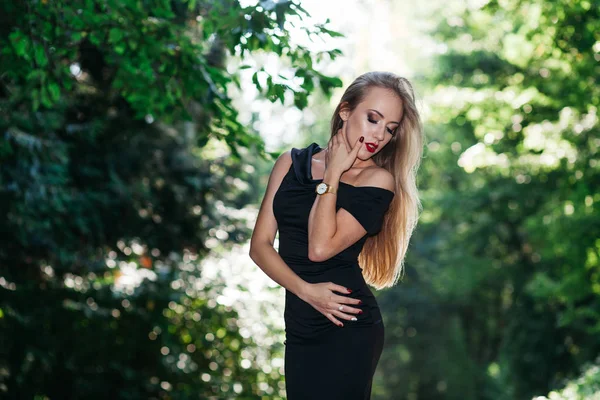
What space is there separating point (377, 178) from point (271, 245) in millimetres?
495

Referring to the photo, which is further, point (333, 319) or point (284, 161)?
point (284, 161)

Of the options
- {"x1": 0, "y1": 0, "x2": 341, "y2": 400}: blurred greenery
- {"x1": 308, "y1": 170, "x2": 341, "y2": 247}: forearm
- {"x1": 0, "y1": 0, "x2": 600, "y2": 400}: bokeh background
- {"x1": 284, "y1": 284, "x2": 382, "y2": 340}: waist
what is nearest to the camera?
{"x1": 308, "y1": 170, "x2": 341, "y2": 247}: forearm

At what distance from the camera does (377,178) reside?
10.6 feet

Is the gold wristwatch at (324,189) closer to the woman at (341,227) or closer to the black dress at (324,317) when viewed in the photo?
the woman at (341,227)

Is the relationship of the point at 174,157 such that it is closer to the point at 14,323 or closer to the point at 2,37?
the point at 14,323

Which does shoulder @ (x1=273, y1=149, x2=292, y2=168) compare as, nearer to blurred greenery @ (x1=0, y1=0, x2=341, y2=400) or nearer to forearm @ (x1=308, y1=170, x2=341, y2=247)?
forearm @ (x1=308, y1=170, x2=341, y2=247)

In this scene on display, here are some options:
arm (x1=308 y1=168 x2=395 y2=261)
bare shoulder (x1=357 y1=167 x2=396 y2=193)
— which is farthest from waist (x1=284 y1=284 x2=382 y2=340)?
bare shoulder (x1=357 y1=167 x2=396 y2=193)

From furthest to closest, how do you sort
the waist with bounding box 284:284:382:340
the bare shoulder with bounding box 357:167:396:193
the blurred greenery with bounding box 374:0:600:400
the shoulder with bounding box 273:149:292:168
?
the blurred greenery with bounding box 374:0:600:400
the shoulder with bounding box 273:149:292:168
the bare shoulder with bounding box 357:167:396:193
the waist with bounding box 284:284:382:340

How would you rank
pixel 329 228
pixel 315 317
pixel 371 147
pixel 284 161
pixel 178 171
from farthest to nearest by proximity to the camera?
1. pixel 178 171
2. pixel 284 161
3. pixel 371 147
4. pixel 315 317
5. pixel 329 228

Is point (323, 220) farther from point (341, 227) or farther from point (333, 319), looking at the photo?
point (333, 319)

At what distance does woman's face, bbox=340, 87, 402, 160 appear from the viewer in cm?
322

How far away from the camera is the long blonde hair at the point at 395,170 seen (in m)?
3.29

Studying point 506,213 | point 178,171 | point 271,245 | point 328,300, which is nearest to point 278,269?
point 271,245

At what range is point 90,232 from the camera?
934 centimetres
